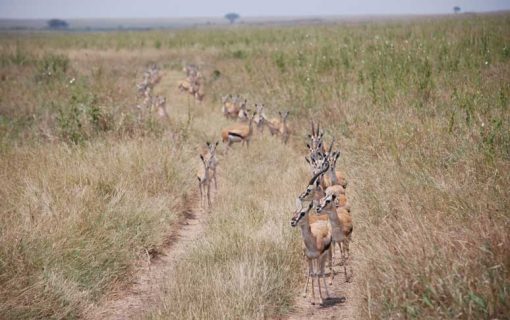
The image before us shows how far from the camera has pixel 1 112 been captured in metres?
13.7

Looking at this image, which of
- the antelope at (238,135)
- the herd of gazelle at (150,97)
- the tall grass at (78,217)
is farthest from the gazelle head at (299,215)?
the antelope at (238,135)

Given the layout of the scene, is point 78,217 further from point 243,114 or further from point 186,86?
point 186,86

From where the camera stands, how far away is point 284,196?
25.2ft

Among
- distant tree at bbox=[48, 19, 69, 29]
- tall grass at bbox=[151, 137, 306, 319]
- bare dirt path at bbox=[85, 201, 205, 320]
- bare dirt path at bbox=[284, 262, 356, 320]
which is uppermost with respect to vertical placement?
distant tree at bbox=[48, 19, 69, 29]

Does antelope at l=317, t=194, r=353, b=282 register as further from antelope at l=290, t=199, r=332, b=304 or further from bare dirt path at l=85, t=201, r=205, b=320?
bare dirt path at l=85, t=201, r=205, b=320

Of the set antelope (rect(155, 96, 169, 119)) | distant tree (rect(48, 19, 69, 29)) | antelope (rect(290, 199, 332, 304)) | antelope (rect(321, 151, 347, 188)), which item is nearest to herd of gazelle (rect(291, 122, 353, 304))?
antelope (rect(290, 199, 332, 304))

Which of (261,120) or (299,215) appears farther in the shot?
(261,120)

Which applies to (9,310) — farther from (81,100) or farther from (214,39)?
(214,39)

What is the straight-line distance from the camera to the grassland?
4.37m

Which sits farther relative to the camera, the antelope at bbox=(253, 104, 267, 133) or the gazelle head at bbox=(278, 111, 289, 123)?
the antelope at bbox=(253, 104, 267, 133)

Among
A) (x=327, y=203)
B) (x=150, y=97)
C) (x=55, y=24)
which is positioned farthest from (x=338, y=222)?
(x=55, y=24)

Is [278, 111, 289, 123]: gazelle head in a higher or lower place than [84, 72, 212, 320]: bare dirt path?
higher

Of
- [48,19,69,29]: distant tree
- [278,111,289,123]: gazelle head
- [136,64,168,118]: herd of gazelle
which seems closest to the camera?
[278,111,289,123]: gazelle head

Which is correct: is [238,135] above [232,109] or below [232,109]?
below
